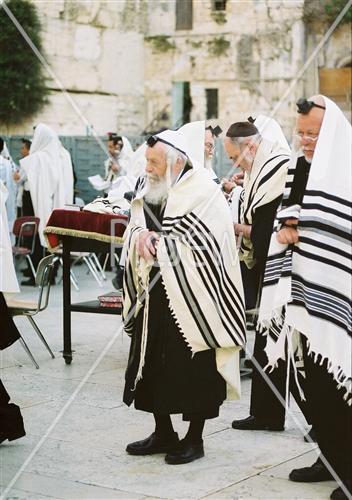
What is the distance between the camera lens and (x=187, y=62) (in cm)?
2578

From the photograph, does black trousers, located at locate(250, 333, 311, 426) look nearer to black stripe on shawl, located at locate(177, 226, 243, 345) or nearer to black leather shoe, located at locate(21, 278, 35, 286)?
black stripe on shawl, located at locate(177, 226, 243, 345)

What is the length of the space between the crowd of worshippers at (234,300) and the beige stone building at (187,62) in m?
17.9

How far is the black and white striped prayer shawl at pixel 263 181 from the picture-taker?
6578mm

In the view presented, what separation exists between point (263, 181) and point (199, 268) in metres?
1.25

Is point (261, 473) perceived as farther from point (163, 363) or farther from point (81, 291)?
point (81, 291)

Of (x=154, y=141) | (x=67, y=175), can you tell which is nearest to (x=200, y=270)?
(x=154, y=141)

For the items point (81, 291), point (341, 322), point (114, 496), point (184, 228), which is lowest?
point (81, 291)

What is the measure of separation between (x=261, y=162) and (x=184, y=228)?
1336 millimetres

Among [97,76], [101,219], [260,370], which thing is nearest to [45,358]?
[101,219]

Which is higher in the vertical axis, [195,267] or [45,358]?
[195,267]

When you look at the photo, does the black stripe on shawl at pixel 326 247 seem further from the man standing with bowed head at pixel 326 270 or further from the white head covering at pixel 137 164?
the white head covering at pixel 137 164

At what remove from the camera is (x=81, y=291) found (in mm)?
12961

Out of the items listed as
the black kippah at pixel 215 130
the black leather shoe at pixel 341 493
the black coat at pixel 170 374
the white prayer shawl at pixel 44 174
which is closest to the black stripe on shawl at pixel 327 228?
the black coat at pixel 170 374

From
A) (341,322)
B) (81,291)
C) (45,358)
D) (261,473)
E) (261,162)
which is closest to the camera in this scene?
(341,322)
